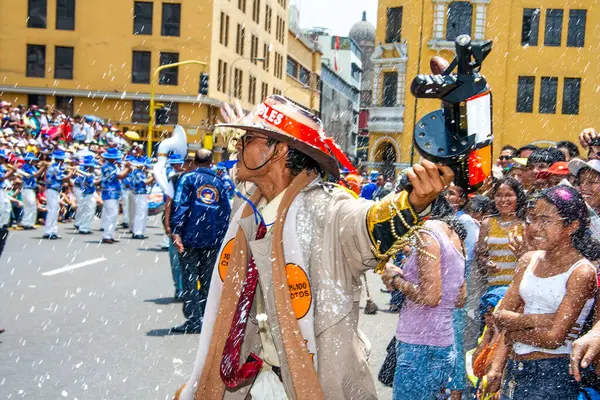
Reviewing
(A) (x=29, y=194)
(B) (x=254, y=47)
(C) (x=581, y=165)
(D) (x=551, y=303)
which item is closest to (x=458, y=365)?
(D) (x=551, y=303)

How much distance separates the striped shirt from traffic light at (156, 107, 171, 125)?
40661 mm

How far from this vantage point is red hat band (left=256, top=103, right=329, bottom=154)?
3.30m

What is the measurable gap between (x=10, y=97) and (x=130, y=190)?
31.4m

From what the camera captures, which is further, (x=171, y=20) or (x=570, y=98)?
(x=171, y=20)

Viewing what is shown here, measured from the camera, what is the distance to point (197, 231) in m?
8.65

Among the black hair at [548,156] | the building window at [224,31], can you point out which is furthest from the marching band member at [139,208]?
the building window at [224,31]

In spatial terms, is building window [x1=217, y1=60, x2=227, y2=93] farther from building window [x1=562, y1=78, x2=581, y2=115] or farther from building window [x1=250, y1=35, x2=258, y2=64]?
building window [x1=562, y1=78, x2=581, y2=115]

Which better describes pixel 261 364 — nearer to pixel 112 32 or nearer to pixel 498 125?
pixel 498 125

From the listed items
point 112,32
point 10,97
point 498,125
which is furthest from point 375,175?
point 10,97

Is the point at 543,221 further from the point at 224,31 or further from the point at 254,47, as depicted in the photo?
the point at 254,47

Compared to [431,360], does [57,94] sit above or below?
above

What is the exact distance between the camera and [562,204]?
418 cm

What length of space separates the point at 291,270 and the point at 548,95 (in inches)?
1557

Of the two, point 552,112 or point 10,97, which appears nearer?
point 552,112
